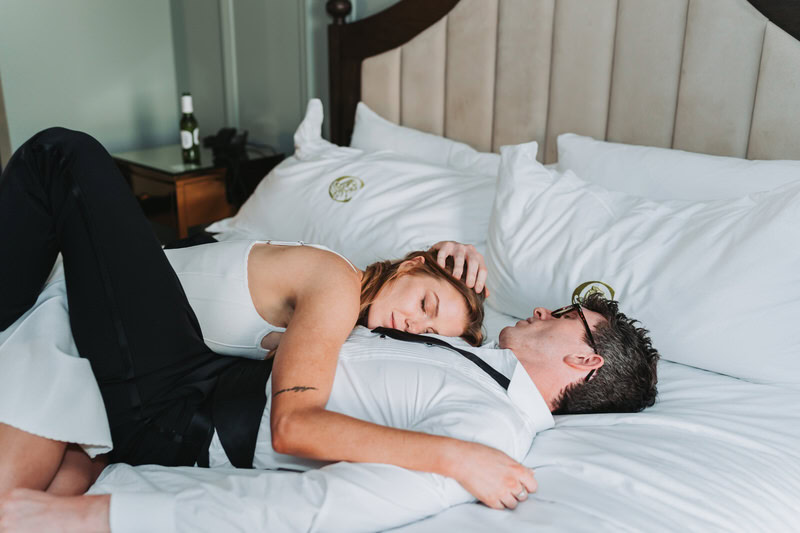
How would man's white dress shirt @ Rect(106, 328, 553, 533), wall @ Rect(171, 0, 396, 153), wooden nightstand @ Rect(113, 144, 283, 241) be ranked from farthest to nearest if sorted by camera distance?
wall @ Rect(171, 0, 396, 153)
wooden nightstand @ Rect(113, 144, 283, 241)
man's white dress shirt @ Rect(106, 328, 553, 533)

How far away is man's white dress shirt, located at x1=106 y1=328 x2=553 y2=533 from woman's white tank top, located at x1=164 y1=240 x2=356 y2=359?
22 cm

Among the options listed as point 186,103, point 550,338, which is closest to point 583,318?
point 550,338

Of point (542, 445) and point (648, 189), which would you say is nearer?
point (542, 445)

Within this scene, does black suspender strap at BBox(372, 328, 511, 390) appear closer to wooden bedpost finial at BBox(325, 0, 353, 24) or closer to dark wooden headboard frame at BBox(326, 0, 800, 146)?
dark wooden headboard frame at BBox(326, 0, 800, 146)

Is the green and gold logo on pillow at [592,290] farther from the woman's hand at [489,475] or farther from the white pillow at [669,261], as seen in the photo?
the woman's hand at [489,475]

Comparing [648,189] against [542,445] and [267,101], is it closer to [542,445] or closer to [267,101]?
[542,445]

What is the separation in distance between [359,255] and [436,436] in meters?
0.98

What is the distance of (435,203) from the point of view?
192 cm

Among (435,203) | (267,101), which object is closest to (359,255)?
(435,203)

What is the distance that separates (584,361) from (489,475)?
36cm

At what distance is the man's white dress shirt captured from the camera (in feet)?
3.04

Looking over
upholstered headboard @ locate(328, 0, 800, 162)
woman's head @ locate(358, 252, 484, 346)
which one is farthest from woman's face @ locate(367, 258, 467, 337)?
upholstered headboard @ locate(328, 0, 800, 162)

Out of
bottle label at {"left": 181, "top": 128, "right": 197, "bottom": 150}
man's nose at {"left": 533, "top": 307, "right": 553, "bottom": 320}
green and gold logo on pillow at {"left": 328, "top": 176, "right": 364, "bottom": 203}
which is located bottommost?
man's nose at {"left": 533, "top": 307, "right": 553, "bottom": 320}

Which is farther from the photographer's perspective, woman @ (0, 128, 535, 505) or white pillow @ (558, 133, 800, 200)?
white pillow @ (558, 133, 800, 200)
